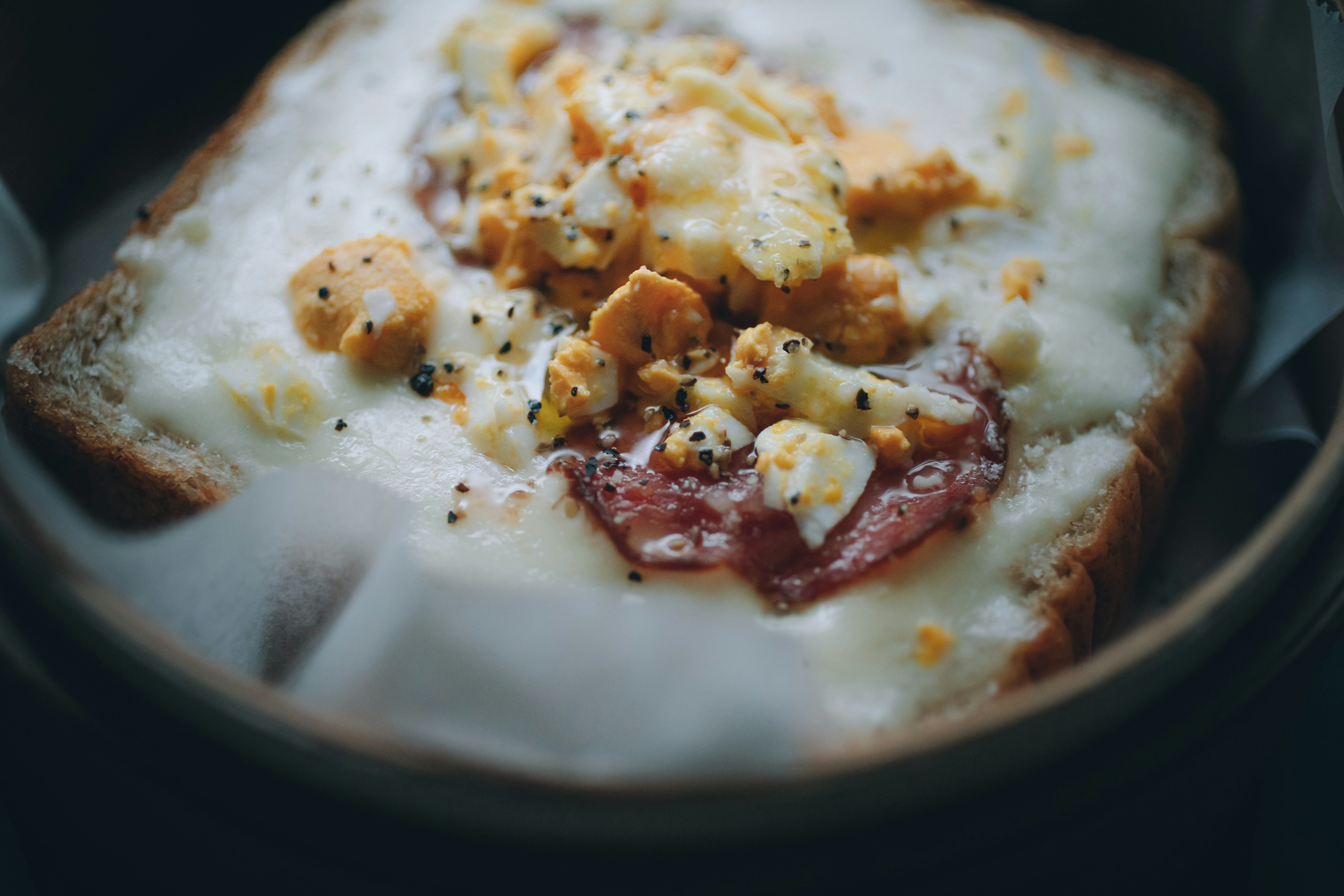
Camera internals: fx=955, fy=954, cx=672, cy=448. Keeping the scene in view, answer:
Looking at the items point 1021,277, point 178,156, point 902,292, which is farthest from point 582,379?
point 178,156

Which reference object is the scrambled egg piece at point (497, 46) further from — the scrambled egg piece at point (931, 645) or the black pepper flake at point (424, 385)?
the scrambled egg piece at point (931, 645)

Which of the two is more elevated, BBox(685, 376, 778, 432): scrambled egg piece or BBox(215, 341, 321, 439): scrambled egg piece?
BBox(215, 341, 321, 439): scrambled egg piece

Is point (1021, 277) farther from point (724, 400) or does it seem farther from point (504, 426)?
point (504, 426)

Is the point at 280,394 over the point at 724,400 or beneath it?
over

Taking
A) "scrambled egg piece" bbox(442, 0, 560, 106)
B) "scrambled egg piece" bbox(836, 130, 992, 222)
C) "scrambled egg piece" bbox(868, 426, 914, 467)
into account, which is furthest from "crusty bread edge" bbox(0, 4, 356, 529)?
"scrambled egg piece" bbox(836, 130, 992, 222)

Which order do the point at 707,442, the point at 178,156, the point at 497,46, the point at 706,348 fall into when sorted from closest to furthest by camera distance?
1. the point at 707,442
2. the point at 706,348
3. the point at 497,46
4. the point at 178,156

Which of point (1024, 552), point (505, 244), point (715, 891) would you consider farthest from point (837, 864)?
point (505, 244)

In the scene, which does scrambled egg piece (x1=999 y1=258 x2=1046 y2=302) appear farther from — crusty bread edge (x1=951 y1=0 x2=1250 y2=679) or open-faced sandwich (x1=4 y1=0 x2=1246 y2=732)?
crusty bread edge (x1=951 y1=0 x2=1250 y2=679)

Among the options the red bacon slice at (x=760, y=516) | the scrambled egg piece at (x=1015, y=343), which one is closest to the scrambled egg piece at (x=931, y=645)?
the red bacon slice at (x=760, y=516)
